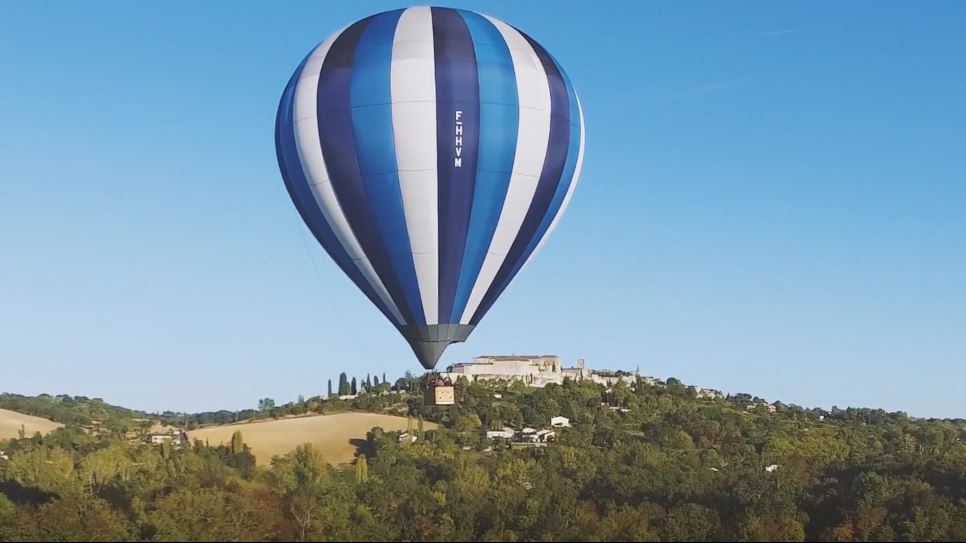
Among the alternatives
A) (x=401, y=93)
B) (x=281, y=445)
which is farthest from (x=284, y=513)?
(x=281, y=445)

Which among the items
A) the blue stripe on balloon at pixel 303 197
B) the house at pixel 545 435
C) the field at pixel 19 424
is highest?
the blue stripe on balloon at pixel 303 197

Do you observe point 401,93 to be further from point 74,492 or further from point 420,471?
point 420,471

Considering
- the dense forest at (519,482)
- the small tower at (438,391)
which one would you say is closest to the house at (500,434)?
the dense forest at (519,482)

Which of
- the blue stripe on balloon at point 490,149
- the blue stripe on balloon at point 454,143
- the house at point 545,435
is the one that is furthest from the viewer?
the house at point 545,435

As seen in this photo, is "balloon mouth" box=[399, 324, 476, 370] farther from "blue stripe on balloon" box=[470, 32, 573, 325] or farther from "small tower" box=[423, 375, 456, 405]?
"blue stripe on balloon" box=[470, 32, 573, 325]

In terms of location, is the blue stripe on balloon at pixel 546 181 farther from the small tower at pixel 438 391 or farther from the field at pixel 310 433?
the field at pixel 310 433

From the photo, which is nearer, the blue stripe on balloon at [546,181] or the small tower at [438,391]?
the small tower at [438,391]
